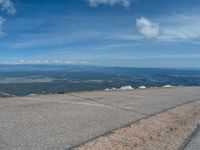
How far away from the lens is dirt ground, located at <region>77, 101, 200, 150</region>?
28.7ft

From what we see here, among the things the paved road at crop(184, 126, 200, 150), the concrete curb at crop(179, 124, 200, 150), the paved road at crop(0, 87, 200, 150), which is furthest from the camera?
the concrete curb at crop(179, 124, 200, 150)

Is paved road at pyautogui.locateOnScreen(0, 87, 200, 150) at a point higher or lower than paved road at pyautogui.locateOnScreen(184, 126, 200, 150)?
higher

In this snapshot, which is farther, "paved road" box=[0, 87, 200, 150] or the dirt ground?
the dirt ground

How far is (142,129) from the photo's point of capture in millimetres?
11117

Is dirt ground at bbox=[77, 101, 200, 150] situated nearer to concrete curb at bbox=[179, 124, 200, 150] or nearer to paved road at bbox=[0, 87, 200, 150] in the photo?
concrete curb at bbox=[179, 124, 200, 150]

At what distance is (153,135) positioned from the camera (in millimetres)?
10391

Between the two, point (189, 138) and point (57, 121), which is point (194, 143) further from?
point (57, 121)

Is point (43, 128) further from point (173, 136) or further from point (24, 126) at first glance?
point (173, 136)

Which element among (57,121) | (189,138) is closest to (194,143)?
(189,138)

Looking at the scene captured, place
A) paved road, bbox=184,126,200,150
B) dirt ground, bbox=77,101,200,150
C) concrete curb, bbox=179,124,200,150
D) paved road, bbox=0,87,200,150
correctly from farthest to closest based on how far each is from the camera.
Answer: concrete curb, bbox=179,124,200,150 < paved road, bbox=184,126,200,150 < dirt ground, bbox=77,101,200,150 < paved road, bbox=0,87,200,150

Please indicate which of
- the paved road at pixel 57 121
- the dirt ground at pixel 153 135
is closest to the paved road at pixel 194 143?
the dirt ground at pixel 153 135

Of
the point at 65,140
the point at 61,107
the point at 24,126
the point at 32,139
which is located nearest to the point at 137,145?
the point at 65,140

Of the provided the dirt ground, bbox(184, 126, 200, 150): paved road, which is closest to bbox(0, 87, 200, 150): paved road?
the dirt ground

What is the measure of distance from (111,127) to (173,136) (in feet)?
6.26
